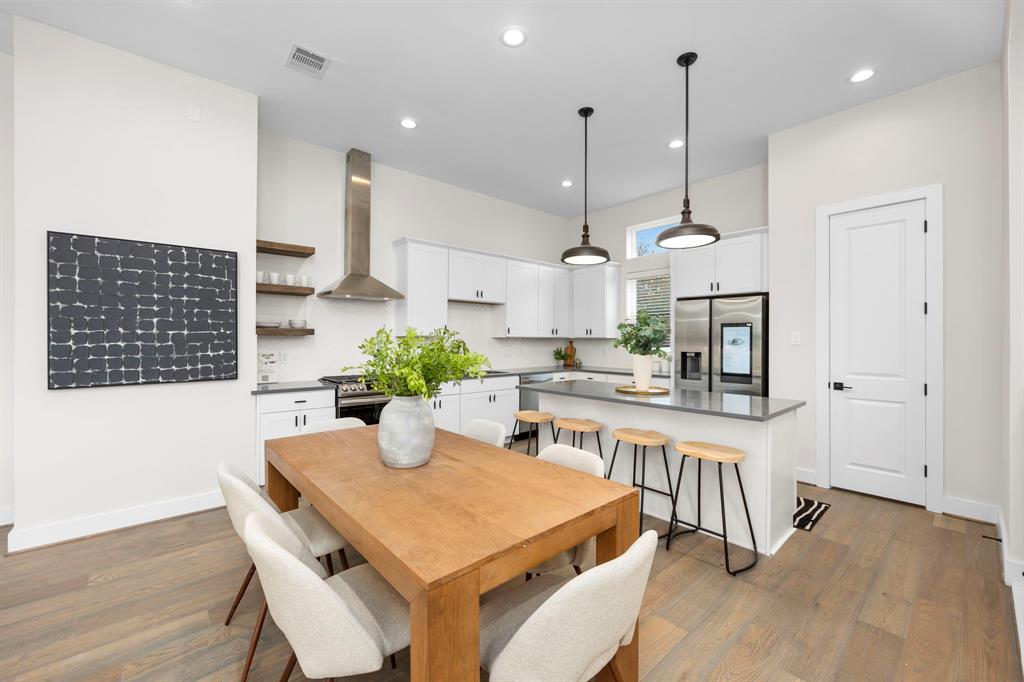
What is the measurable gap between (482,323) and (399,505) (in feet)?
14.4

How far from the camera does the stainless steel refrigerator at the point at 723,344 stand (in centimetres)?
414

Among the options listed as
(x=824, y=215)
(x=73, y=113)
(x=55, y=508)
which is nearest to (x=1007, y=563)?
(x=824, y=215)

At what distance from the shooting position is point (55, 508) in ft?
8.98

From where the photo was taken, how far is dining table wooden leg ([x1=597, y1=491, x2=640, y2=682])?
1.45 m

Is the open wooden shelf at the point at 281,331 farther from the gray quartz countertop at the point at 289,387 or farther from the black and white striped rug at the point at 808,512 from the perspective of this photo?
the black and white striped rug at the point at 808,512

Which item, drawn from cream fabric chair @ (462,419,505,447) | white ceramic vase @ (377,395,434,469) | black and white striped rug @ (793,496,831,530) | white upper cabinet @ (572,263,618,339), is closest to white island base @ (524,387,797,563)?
black and white striped rug @ (793,496,831,530)

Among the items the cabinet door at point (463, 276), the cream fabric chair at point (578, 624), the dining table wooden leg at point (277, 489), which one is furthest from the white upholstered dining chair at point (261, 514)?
the cabinet door at point (463, 276)

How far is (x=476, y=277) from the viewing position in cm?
524

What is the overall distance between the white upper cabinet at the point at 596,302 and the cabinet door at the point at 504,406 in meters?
1.58

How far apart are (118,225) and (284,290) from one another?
1.20m

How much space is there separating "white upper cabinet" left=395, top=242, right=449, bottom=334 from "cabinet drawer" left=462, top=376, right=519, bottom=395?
2.58ft

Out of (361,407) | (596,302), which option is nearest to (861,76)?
(596,302)

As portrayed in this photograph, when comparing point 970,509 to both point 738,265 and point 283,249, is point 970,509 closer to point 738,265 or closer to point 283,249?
Result: point 738,265

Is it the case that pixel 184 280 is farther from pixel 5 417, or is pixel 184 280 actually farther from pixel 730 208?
pixel 730 208
